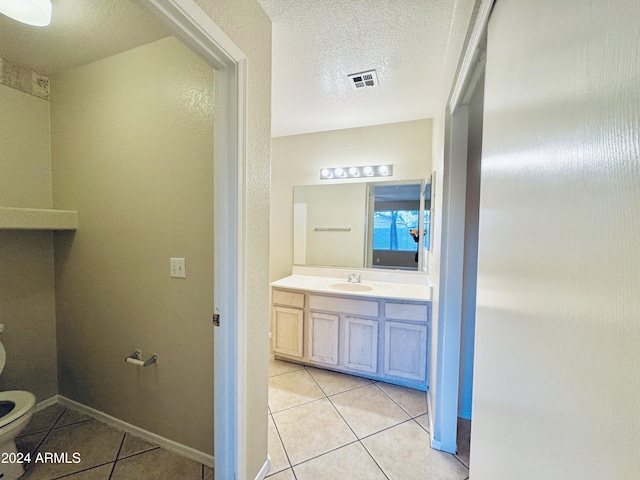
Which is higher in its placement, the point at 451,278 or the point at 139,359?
the point at 451,278

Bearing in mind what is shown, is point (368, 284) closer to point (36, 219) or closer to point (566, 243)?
point (566, 243)

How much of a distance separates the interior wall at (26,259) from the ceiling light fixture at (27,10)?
1.01 meters

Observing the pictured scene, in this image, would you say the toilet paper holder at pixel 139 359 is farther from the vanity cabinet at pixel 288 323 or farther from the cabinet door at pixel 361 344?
the cabinet door at pixel 361 344

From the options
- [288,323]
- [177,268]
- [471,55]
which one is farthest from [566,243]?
[288,323]

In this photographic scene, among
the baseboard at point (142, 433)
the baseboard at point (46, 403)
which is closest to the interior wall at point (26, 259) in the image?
the baseboard at point (46, 403)

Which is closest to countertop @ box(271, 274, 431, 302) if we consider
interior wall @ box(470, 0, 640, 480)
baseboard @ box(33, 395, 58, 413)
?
interior wall @ box(470, 0, 640, 480)

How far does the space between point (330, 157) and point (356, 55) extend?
1.27 metres

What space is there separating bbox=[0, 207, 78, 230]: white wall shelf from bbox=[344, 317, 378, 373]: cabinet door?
2186 mm

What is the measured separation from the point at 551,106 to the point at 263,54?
1329mm

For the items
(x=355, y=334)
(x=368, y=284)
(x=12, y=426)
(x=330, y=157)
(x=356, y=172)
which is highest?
(x=330, y=157)

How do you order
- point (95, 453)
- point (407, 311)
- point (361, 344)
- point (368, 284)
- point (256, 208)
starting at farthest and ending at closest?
1. point (368, 284)
2. point (361, 344)
3. point (407, 311)
4. point (95, 453)
5. point (256, 208)

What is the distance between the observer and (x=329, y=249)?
2.93 m

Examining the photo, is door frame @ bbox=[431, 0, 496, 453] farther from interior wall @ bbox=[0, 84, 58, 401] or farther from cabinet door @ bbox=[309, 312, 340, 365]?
interior wall @ bbox=[0, 84, 58, 401]

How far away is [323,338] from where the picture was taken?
2422 millimetres
